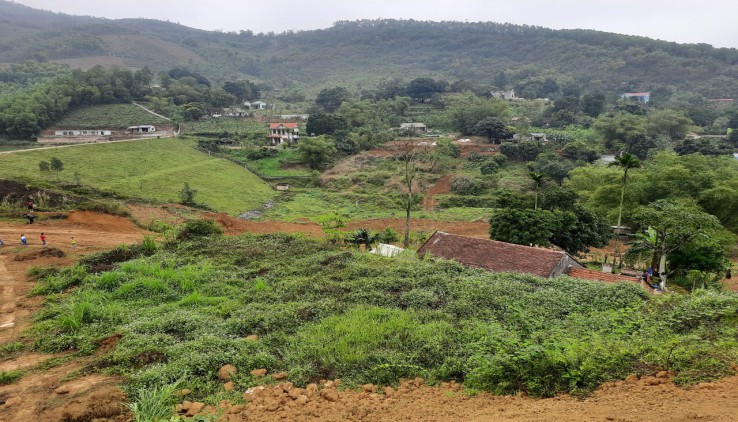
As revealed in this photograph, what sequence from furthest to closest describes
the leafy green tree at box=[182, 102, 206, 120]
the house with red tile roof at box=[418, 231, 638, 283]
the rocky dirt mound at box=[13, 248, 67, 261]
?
the leafy green tree at box=[182, 102, 206, 120], the rocky dirt mound at box=[13, 248, 67, 261], the house with red tile roof at box=[418, 231, 638, 283]

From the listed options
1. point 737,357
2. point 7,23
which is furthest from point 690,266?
point 7,23

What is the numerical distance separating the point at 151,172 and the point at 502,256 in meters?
31.8

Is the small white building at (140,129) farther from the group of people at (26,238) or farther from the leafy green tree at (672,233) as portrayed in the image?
the leafy green tree at (672,233)

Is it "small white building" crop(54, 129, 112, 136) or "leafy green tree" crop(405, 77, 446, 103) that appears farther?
"leafy green tree" crop(405, 77, 446, 103)

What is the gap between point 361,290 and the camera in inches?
432

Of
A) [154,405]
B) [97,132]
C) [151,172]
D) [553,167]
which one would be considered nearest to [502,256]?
[154,405]

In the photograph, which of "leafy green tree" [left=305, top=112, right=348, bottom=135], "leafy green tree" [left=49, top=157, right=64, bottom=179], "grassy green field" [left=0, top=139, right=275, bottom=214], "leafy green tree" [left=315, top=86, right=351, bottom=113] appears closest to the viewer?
"leafy green tree" [left=49, top=157, right=64, bottom=179]

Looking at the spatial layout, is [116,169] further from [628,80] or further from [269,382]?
[628,80]

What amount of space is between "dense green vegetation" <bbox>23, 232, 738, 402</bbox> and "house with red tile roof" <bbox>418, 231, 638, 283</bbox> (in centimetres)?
184

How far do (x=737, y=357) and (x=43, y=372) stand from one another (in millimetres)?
10579

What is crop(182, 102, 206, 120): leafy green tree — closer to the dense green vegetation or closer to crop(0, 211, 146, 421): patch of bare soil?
crop(0, 211, 146, 421): patch of bare soil

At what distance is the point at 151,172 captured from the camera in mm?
36094

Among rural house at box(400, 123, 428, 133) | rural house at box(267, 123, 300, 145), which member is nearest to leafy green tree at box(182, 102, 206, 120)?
rural house at box(267, 123, 300, 145)

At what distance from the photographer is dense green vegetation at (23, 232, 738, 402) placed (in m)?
6.27
